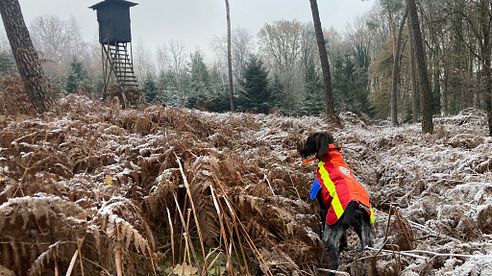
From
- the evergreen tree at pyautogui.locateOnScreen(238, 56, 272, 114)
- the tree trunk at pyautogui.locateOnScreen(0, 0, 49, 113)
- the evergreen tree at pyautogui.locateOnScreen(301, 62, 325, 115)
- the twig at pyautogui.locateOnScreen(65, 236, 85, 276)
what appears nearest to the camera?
the twig at pyautogui.locateOnScreen(65, 236, 85, 276)

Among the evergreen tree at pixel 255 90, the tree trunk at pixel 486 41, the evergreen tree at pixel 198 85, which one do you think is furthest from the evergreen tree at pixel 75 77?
the tree trunk at pixel 486 41

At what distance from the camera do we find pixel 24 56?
5.98 meters

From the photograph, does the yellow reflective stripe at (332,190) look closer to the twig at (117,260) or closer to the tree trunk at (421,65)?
the twig at (117,260)

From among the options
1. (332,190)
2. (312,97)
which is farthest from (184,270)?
(312,97)

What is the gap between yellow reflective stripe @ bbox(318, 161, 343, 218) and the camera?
121 inches

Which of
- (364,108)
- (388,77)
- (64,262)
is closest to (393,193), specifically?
(64,262)

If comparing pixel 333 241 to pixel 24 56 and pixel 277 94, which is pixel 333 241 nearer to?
pixel 24 56

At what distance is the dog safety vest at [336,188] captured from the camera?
3092 mm

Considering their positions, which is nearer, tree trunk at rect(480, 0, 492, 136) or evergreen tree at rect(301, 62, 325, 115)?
tree trunk at rect(480, 0, 492, 136)

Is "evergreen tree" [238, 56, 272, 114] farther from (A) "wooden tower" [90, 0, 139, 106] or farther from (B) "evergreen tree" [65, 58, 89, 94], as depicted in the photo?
(B) "evergreen tree" [65, 58, 89, 94]

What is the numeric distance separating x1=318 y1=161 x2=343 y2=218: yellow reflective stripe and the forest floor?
1.26 ft

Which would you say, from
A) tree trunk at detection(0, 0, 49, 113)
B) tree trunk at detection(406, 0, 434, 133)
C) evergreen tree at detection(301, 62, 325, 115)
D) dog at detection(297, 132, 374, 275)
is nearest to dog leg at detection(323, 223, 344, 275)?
dog at detection(297, 132, 374, 275)

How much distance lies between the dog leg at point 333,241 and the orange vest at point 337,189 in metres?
0.06

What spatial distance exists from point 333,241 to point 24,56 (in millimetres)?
5805
